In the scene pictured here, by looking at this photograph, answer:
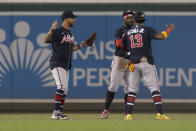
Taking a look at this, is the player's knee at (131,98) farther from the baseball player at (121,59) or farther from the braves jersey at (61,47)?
the braves jersey at (61,47)

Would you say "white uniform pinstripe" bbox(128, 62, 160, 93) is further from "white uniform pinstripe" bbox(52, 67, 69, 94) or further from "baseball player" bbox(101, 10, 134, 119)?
"white uniform pinstripe" bbox(52, 67, 69, 94)

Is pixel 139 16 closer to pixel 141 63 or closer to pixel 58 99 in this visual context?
pixel 141 63

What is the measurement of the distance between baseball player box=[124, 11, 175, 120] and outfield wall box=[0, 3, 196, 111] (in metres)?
3.17

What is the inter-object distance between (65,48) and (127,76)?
1309mm

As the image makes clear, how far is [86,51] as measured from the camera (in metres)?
14.1

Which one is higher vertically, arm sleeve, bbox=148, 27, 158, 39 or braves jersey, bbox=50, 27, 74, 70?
arm sleeve, bbox=148, 27, 158, 39

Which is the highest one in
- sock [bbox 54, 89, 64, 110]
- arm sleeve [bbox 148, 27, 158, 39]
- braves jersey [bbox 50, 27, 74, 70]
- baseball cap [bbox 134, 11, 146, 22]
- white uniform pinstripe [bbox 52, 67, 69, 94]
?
baseball cap [bbox 134, 11, 146, 22]

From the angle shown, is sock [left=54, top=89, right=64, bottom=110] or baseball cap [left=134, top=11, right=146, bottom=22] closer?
baseball cap [left=134, top=11, right=146, bottom=22]

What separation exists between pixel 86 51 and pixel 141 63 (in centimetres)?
355

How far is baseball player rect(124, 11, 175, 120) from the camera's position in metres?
10.6

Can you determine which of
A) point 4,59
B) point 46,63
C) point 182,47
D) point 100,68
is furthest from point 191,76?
point 4,59

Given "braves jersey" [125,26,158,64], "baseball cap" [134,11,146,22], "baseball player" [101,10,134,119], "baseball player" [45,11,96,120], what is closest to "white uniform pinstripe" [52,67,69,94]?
"baseball player" [45,11,96,120]

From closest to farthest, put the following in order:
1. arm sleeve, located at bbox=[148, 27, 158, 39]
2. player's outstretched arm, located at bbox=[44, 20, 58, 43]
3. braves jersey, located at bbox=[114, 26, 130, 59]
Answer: arm sleeve, located at bbox=[148, 27, 158, 39] < player's outstretched arm, located at bbox=[44, 20, 58, 43] < braves jersey, located at bbox=[114, 26, 130, 59]

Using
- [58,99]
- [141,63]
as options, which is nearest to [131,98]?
[141,63]
